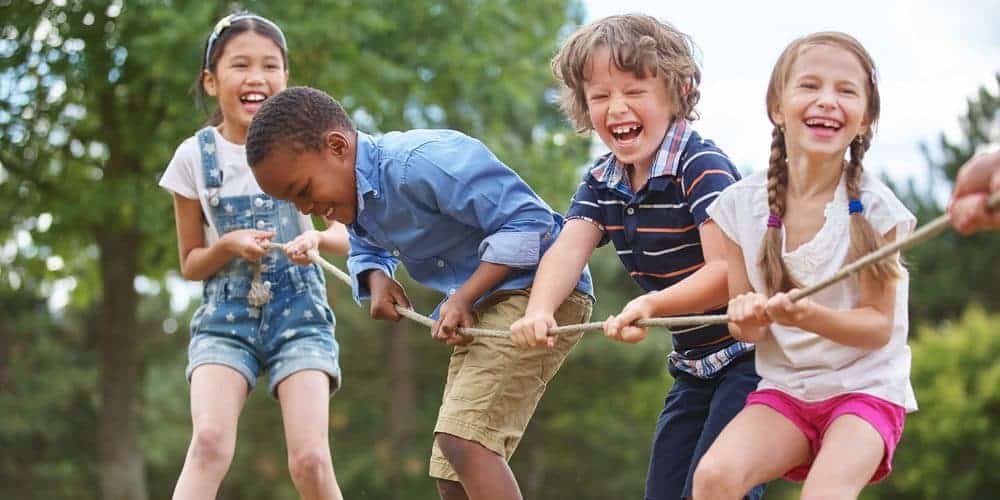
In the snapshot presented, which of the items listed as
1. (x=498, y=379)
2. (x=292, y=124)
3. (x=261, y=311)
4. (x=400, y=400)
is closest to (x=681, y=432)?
(x=498, y=379)

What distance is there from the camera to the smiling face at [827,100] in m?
3.23

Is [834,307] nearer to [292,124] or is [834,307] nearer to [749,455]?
[749,455]

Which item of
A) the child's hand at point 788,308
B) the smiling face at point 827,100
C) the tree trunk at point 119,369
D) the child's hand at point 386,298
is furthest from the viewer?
the tree trunk at point 119,369

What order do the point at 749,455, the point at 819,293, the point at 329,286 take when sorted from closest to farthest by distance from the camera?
the point at 749,455 → the point at 819,293 → the point at 329,286

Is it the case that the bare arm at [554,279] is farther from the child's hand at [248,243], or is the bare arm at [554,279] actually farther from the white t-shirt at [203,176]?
the white t-shirt at [203,176]

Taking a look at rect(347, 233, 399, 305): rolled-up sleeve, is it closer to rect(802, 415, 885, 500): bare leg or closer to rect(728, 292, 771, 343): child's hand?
rect(728, 292, 771, 343): child's hand

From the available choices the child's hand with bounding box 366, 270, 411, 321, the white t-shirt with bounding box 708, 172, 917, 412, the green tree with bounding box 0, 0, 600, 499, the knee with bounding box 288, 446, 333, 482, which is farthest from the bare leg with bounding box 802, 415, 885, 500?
the green tree with bounding box 0, 0, 600, 499

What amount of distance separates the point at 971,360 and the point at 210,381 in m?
15.4

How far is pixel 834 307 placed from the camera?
3.25 metres

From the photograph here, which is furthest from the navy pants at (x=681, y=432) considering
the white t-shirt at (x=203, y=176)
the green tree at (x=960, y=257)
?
the green tree at (x=960, y=257)

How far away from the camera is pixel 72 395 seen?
20719 mm

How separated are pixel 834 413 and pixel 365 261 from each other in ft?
5.39

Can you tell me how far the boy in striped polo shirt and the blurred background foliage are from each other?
1.82 ft

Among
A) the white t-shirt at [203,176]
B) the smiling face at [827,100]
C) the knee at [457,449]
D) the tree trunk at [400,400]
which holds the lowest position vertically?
the tree trunk at [400,400]
